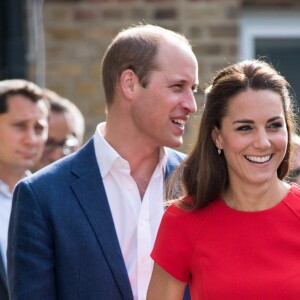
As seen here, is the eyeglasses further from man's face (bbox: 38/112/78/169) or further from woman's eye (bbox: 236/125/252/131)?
woman's eye (bbox: 236/125/252/131)

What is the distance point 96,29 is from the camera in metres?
8.39

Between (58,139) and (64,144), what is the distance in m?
0.07

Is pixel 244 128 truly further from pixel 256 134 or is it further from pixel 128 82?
pixel 128 82

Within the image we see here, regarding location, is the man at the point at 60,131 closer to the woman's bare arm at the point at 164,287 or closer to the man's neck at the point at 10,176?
the man's neck at the point at 10,176

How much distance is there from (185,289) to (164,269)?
0.31 metres

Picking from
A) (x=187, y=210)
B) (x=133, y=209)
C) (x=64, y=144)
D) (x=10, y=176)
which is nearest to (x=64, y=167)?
(x=133, y=209)

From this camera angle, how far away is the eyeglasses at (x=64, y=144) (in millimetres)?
7258

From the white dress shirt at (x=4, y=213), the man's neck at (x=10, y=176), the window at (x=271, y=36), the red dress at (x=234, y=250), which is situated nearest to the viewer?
the red dress at (x=234, y=250)

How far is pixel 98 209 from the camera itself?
503 cm

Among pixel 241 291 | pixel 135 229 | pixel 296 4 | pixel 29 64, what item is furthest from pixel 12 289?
pixel 296 4

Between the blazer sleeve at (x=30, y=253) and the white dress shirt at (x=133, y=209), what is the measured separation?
28 centimetres

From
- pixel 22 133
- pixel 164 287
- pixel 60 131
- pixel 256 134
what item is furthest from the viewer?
pixel 60 131

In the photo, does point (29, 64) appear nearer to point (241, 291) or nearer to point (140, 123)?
point (140, 123)

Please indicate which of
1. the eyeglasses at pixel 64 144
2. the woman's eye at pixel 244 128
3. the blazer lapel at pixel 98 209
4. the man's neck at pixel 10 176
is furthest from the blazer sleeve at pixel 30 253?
the eyeglasses at pixel 64 144
